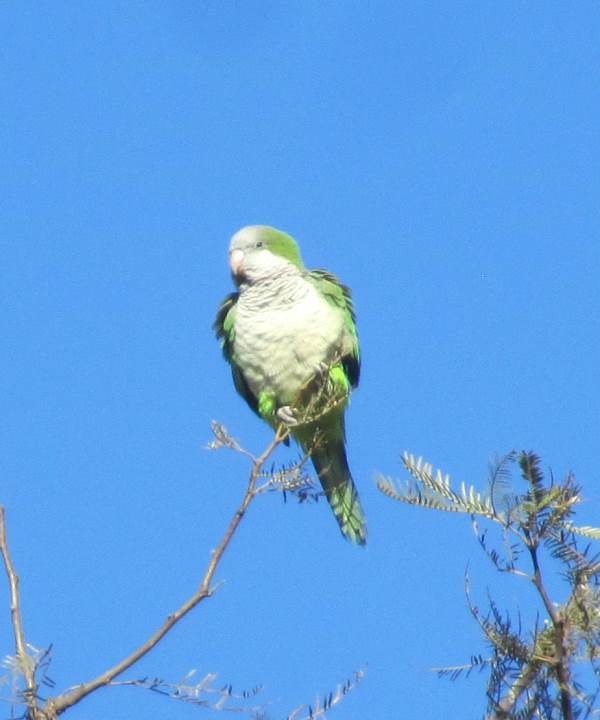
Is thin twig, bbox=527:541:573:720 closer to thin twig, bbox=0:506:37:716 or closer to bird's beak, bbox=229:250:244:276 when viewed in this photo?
thin twig, bbox=0:506:37:716

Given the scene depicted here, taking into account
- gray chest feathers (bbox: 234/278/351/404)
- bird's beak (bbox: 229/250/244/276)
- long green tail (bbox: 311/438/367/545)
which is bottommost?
long green tail (bbox: 311/438/367/545)

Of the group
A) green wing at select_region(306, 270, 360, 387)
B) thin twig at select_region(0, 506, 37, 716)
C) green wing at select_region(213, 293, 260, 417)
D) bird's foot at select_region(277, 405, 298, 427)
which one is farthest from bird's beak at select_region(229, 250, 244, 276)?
thin twig at select_region(0, 506, 37, 716)

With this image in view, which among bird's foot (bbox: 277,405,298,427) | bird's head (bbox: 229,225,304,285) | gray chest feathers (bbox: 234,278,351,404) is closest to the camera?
bird's foot (bbox: 277,405,298,427)

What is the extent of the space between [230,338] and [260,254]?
20.8 inches

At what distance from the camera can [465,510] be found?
2457 mm

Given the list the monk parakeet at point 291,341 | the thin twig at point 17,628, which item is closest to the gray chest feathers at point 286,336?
the monk parakeet at point 291,341

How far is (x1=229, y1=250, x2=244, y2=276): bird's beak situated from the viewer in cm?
639

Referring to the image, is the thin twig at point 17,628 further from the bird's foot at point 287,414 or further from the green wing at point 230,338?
the green wing at point 230,338

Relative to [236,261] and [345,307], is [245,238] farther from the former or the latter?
[345,307]

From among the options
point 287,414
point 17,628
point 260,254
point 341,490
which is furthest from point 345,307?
point 17,628

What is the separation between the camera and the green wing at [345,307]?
6.19m

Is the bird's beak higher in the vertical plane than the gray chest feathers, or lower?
higher

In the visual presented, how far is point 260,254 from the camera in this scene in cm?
640

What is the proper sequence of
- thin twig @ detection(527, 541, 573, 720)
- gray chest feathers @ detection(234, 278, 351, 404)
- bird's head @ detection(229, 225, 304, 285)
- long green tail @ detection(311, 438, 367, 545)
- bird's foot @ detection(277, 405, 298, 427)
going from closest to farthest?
thin twig @ detection(527, 541, 573, 720) → bird's foot @ detection(277, 405, 298, 427) → gray chest feathers @ detection(234, 278, 351, 404) → long green tail @ detection(311, 438, 367, 545) → bird's head @ detection(229, 225, 304, 285)
